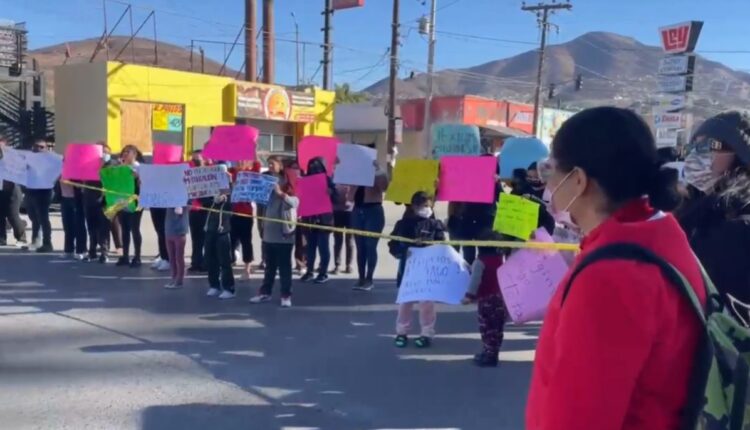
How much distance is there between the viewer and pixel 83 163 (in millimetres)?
11359

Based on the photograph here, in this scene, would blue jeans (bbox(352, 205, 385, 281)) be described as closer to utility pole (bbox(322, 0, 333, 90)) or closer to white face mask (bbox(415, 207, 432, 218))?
white face mask (bbox(415, 207, 432, 218))

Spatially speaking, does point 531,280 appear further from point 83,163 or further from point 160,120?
point 160,120

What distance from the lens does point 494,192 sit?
799cm

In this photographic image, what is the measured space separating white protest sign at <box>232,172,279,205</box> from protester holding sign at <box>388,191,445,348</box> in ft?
7.33

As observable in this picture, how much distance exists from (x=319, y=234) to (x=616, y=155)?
852cm

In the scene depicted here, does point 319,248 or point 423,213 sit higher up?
point 423,213

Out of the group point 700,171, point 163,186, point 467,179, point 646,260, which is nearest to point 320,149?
point 163,186

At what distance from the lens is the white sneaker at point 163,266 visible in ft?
35.6

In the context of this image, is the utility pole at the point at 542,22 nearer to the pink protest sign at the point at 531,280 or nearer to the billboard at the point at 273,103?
the billboard at the point at 273,103

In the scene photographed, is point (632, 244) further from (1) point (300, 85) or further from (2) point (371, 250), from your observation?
(1) point (300, 85)

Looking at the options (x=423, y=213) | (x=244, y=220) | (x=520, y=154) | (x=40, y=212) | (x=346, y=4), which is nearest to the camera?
(x=423, y=213)

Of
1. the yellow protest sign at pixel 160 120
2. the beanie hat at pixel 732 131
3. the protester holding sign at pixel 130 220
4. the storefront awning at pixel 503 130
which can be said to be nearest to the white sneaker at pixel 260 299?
the protester holding sign at pixel 130 220

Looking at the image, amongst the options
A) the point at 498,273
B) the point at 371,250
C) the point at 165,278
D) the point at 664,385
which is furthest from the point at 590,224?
the point at 165,278

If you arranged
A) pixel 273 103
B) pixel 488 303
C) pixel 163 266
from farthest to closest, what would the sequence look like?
pixel 273 103
pixel 163 266
pixel 488 303
